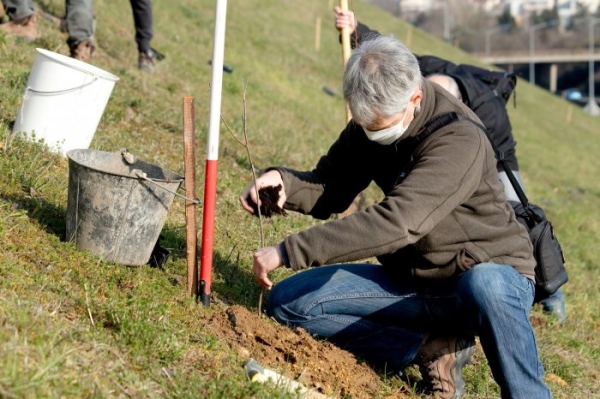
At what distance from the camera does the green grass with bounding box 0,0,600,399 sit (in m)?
3.23

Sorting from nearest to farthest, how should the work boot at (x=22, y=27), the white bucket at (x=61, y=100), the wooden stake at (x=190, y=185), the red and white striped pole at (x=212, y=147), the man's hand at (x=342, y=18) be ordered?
1. the red and white striped pole at (x=212, y=147)
2. the wooden stake at (x=190, y=185)
3. the white bucket at (x=61, y=100)
4. the man's hand at (x=342, y=18)
5. the work boot at (x=22, y=27)

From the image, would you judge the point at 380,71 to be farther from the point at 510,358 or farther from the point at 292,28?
the point at 292,28

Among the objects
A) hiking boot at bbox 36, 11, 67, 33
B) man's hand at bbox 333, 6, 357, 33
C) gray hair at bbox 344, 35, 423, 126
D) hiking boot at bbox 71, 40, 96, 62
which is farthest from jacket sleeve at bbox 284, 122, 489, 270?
hiking boot at bbox 36, 11, 67, 33

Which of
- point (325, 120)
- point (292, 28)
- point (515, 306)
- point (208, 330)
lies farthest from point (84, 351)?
point (292, 28)

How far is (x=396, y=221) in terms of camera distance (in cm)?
366

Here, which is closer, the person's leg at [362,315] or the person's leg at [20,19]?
the person's leg at [362,315]

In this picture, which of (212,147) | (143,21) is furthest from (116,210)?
(143,21)

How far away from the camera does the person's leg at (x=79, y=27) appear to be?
25.3 feet

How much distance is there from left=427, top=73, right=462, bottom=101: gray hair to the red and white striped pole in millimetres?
2192

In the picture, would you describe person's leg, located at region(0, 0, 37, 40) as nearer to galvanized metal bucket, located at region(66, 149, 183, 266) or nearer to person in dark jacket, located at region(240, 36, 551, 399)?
galvanized metal bucket, located at region(66, 149, 183, 266)

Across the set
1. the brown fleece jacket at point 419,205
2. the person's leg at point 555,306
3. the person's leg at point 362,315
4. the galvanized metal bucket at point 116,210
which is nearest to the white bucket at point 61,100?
the galvanized metal bucket at point 116,210

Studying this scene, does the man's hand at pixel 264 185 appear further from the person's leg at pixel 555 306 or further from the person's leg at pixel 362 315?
the person's leg at pixel 555 306

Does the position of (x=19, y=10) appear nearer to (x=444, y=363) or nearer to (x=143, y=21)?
(x=143, y=21)

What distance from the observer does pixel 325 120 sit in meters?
12.6
